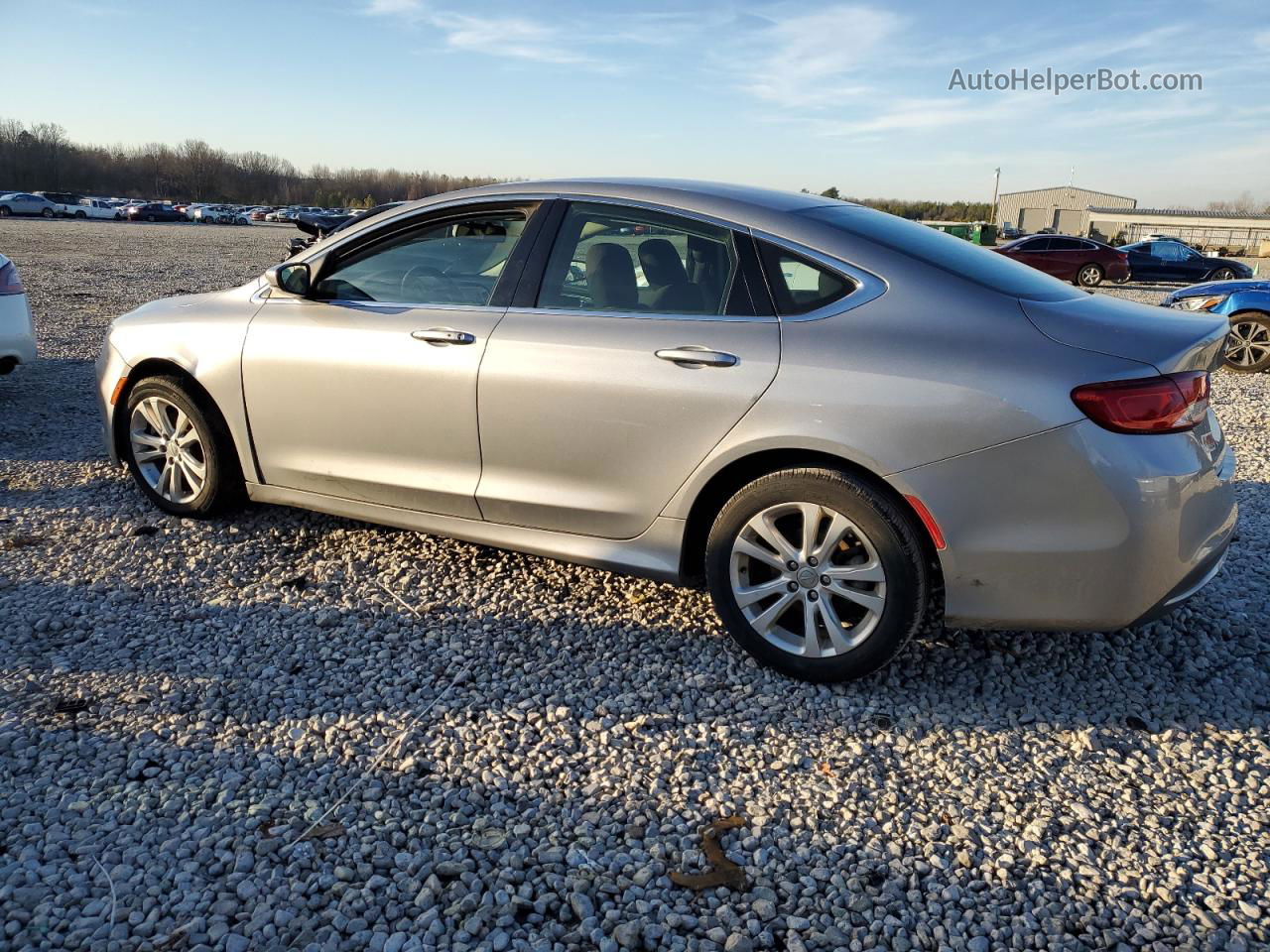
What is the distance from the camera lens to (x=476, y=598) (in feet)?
12.8

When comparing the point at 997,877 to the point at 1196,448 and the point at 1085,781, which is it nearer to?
the point at 1085,781

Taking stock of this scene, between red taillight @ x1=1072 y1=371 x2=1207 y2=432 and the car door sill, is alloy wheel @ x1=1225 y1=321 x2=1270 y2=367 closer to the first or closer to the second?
red taillight @ x1=1072 y1=371 x2=1207 y2=432

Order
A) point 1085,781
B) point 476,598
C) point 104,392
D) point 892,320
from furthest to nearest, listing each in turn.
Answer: point 104,392
point 476,598
point 892,320
point 1085,781

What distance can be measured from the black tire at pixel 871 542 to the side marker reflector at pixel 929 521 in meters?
0.06

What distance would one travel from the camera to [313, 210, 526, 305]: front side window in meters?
3.83

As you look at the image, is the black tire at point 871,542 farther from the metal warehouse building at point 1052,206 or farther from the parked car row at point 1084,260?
the metal warehouse building at point 1052,206

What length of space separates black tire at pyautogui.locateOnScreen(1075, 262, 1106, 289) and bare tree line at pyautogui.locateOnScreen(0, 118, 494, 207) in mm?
59543

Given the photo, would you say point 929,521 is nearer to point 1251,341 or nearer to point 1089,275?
point 1251,341

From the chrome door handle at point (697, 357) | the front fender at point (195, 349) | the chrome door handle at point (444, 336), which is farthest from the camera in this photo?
the front fender at point (195, 349)

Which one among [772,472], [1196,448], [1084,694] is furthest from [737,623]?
[1196,448]

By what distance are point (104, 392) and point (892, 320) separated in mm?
3987

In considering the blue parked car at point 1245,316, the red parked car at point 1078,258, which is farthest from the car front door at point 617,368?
the red parked car at point 1078,258

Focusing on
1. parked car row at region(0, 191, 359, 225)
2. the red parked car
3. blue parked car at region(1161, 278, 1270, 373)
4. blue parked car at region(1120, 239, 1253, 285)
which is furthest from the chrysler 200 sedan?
parked car row at region(0, 191, 359, 225)

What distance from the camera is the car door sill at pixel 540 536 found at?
3430 millimetres
